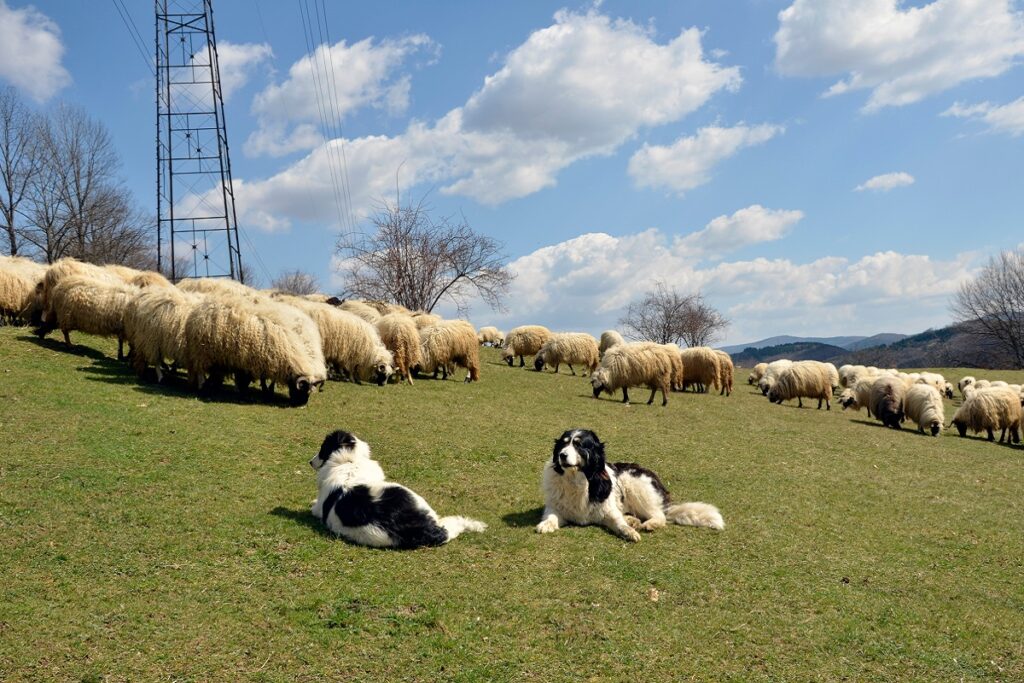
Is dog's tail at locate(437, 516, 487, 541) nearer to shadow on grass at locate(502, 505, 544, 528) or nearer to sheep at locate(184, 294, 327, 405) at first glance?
shadow on grass at locate(502, 505, 544, 528)

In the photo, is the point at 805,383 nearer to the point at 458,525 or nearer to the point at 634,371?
the point at 634,371

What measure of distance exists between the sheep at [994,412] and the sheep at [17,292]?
27.2m

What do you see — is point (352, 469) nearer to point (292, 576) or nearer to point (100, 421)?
point (292, 576)

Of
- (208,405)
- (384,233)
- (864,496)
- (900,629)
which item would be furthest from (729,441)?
(384,233)

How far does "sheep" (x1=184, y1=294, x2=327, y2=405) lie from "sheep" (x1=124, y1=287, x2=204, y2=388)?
1.06ft

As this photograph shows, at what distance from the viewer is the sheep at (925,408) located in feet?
69.0

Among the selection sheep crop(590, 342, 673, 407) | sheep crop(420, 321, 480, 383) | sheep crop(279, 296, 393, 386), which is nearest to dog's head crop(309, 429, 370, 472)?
sheep crop(279, 296, 393, 386)

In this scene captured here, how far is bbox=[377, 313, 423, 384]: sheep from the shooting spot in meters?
19.5

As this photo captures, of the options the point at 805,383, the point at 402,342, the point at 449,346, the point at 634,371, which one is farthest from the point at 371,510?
the point at 805,383

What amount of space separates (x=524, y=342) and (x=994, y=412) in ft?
56.5

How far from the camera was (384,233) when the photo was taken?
38.3 metres

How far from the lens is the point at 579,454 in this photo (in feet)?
24.5

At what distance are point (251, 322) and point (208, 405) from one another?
187 cm

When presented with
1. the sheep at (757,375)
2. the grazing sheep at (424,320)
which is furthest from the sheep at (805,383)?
the grazing sheep at (424,320)
